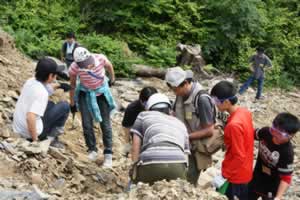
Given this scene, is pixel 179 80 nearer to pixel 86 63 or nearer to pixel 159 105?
pixel 159 105

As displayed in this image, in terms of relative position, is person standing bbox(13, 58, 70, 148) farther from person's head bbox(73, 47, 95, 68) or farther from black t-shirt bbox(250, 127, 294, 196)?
black t-shirt bbox(250, 127, 294, 196)

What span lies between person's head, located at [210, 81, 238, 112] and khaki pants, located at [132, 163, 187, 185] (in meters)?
0.69

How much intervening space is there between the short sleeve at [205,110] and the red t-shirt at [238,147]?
32 centimetres

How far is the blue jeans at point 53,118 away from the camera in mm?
6277

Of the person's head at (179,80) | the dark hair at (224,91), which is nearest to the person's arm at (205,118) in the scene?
the person's head at (179,80)

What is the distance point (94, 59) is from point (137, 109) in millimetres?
857

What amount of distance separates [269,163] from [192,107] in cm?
95

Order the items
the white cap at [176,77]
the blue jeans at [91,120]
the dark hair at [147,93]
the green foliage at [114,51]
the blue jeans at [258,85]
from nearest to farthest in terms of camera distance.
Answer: the white cap at [176,77] < the dark hair at [147,93] < the blue jeans at [91,120] < the green foliage at [114,51] < the blue jeans at [258,85]

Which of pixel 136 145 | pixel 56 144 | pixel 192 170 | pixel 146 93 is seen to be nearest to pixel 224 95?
pixel 136 145

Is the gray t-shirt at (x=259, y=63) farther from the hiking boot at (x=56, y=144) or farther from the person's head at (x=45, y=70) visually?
the person's head at (x=45, y=70)

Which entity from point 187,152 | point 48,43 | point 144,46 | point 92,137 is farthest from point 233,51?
point 187,152

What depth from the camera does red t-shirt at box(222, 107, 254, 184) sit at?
4.57m

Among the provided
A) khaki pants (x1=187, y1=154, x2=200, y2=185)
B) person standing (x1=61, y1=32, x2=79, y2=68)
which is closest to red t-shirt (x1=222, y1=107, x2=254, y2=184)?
khaki pants (x1=187, y1=154, x2=200, y2=185)

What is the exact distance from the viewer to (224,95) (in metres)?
4.68
